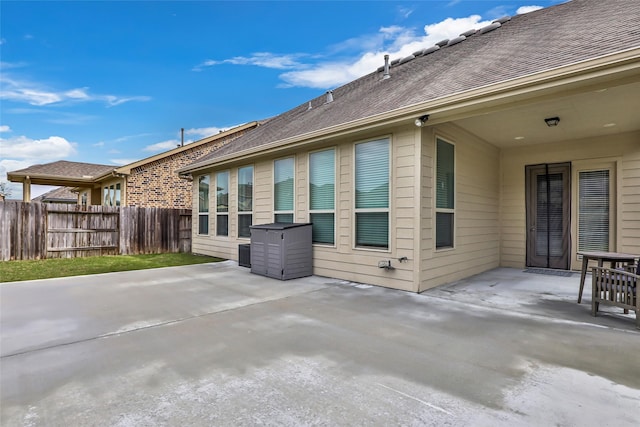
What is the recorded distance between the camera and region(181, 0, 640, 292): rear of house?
413 centimetres

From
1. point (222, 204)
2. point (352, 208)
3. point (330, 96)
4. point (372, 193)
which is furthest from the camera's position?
point (330, 96)

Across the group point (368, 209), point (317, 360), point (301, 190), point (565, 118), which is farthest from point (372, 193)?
point (317, 360)

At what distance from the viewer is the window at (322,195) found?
19.9ft

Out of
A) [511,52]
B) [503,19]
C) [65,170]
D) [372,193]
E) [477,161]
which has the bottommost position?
[372,193]

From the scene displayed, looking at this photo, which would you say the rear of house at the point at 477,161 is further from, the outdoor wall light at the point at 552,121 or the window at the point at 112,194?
the window at the point at 112,194

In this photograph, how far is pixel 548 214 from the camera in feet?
22.4

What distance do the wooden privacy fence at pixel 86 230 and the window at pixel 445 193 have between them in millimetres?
8850

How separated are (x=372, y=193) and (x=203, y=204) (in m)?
6.23

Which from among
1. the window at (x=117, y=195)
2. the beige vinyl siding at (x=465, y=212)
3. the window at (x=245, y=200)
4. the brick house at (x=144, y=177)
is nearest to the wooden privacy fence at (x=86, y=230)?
the brick house at (x=144, y=177)

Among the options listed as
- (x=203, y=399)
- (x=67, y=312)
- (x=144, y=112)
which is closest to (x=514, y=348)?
(x=203, y=399)

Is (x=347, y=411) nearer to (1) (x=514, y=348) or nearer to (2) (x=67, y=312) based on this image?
(1) (x=514, y=348)

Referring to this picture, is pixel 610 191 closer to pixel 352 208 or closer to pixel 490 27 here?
pixel 490 27

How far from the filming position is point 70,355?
2725mm

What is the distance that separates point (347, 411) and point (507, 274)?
568 cm
